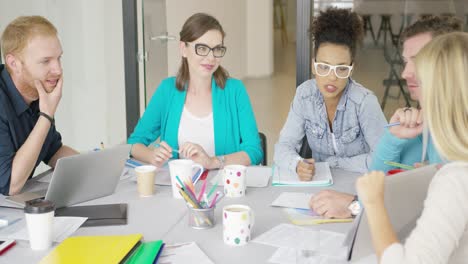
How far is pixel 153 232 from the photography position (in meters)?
1.66

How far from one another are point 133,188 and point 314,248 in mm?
846

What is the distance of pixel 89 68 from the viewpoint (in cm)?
440

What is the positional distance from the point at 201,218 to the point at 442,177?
0.70 meters

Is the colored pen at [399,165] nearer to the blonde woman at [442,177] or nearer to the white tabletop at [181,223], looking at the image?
the white tabletop at [181,223]

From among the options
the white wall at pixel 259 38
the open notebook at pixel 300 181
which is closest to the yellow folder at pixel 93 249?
the open notebook at pixel 300 181

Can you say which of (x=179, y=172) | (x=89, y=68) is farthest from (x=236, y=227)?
(x=89, y=68)

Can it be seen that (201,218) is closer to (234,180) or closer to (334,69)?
(234,180)

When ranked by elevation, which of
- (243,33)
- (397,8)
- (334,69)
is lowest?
(334,69)

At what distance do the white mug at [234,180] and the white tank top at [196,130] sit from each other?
81 cm

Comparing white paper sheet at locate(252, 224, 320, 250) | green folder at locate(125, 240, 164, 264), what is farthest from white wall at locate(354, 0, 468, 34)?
green folder at locate(125, 240, 164, 264)

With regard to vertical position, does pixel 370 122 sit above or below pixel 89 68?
below

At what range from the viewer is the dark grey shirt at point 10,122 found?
205 centimetres

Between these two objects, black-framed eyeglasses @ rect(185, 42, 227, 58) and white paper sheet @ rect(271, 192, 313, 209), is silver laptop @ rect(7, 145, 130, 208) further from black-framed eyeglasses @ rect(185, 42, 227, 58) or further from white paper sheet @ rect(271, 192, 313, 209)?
black-framed eyeglasses @ rect(185, 42, 227, 58)

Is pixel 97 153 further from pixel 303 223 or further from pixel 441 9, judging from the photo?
pixel 441 9
